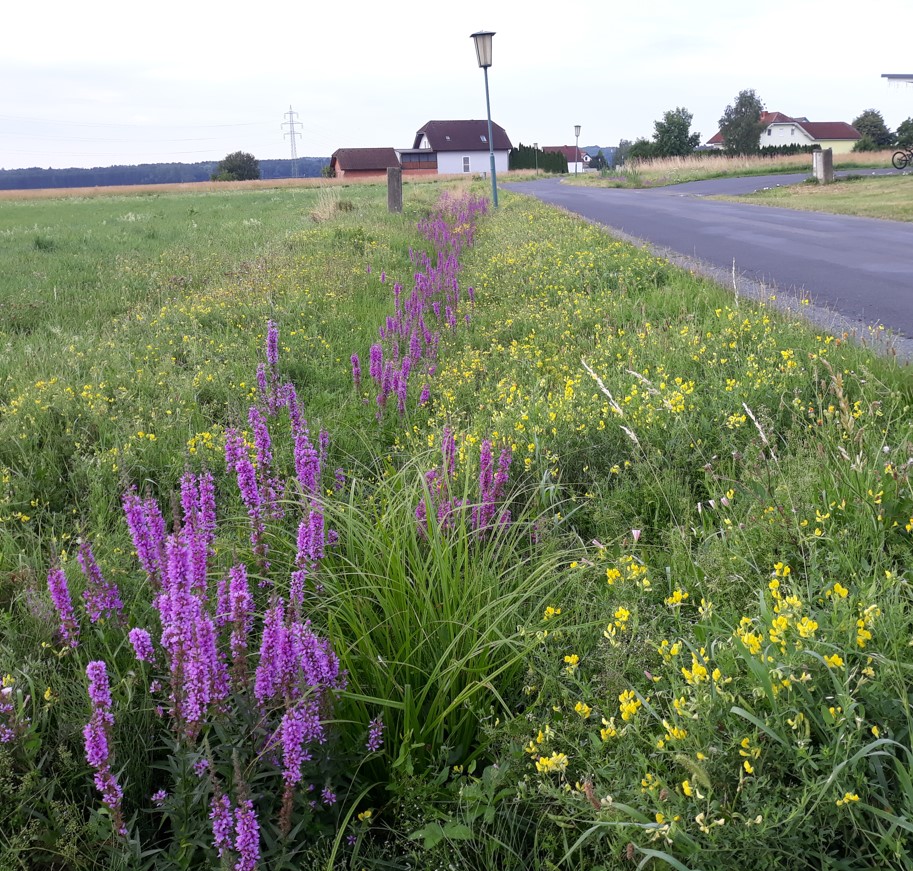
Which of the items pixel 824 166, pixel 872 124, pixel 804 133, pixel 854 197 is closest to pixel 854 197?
pixel 854 197

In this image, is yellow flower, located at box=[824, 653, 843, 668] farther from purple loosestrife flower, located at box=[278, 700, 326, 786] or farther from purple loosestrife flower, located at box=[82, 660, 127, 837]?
purple loosestrife flower, located at box=[82, 660, 127, 837]

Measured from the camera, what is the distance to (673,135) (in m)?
63.5

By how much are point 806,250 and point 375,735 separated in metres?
10.5

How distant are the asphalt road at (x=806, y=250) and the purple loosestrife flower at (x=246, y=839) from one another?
5.55 m

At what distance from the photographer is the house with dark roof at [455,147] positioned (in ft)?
272

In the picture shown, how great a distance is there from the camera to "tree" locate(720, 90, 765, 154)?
2995 inches

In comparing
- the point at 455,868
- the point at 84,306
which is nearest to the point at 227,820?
the point at 455,868

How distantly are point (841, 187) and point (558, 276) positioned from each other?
2075cm

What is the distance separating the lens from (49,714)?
2447mm

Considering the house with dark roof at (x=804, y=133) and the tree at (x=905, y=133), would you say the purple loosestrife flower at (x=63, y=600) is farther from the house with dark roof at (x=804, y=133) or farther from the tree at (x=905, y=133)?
the house with dark roof at (x=804, y=133)

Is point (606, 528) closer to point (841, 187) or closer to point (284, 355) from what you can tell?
point (284, 355)

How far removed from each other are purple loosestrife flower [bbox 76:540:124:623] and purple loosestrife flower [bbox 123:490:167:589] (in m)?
0.17

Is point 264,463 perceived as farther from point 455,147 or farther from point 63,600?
point 455,147

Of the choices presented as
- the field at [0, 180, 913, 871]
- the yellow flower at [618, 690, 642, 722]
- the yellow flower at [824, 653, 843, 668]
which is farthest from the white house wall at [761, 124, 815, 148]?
the yellow flower at [618, 690, 642, 722]
